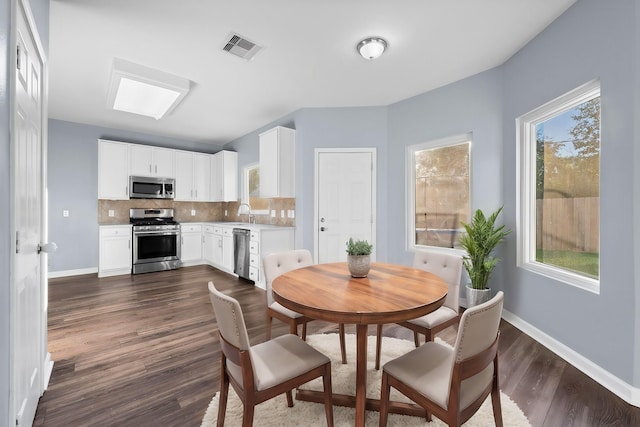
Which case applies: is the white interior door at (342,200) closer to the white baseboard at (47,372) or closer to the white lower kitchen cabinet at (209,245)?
the white lower kitchen cabinet at (209,245)

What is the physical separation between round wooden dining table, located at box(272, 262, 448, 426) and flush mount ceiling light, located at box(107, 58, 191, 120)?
9.11 feet

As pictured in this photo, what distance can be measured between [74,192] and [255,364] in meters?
5.50

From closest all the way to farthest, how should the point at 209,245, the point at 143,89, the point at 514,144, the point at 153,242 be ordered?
1. the point at 514,144
2. the point at 143,89
3. the point at 153,242
4. the point at 209,245

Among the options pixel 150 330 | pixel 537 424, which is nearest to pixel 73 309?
pixel 150 330

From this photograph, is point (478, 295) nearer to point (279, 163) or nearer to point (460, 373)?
point (460, 373)

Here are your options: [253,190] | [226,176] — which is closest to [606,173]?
[253,190]

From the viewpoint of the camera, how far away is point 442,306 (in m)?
1.95

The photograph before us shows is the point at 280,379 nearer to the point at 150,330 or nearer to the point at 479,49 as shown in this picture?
the point at 150,330

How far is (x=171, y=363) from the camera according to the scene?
219 cm

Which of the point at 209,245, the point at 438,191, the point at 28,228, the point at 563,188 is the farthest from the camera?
the point at 209,245

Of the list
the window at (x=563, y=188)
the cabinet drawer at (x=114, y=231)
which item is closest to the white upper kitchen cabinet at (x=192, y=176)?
the cabinet drawer at (x=114, y=231)

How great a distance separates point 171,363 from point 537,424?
Answer: 2.41m

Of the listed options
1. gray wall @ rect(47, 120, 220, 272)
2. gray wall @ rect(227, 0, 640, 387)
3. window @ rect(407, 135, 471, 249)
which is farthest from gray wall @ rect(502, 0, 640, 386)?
gray wall @ rect(47, 120, 220, 272)

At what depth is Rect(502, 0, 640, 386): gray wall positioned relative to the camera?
5.87ft
